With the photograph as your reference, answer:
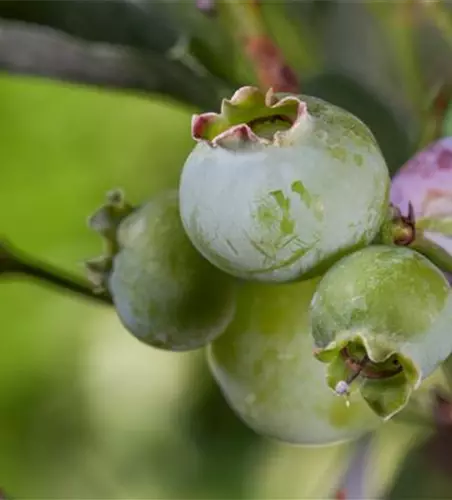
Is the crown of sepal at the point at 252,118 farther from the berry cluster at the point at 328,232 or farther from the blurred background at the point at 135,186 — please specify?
the blurred background at the point at 135,186

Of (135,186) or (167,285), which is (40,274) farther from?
(135,186)

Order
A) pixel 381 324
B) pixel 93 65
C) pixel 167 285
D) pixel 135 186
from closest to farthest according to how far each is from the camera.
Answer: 1. pixel 381 324
2. pixel 167 285
3. pixel 93 65
4. pixel 135 186

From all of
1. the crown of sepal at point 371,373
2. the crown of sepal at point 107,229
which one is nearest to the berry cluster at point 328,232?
the crown of sepal at point 371,373

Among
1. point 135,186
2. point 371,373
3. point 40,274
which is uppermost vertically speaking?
point 371,373

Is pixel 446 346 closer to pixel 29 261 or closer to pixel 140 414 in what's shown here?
pixel 29 261

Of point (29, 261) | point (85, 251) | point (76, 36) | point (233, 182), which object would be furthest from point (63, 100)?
point (233, 182)

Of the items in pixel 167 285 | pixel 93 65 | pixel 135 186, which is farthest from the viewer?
pixel 135 186

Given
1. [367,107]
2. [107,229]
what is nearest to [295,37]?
[367,107]
